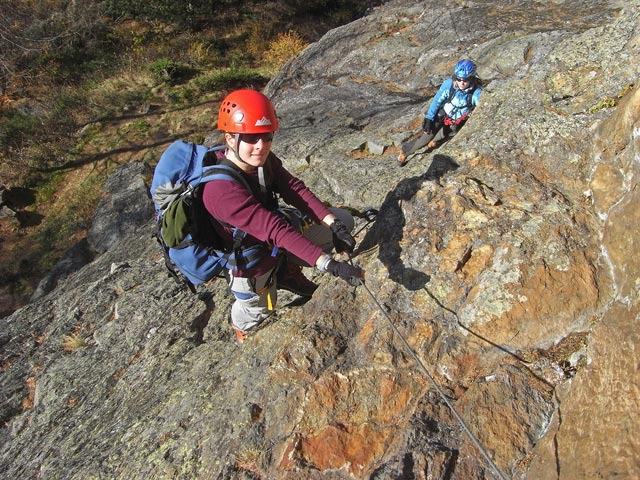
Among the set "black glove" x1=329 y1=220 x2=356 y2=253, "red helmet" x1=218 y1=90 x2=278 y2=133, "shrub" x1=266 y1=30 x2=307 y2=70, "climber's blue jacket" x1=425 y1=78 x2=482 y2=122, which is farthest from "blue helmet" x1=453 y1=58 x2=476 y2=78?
"shrub" x1=266 y1=30 x2=307 y2=70

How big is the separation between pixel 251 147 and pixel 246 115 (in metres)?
0.24

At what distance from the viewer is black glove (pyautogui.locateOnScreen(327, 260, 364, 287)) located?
302cm

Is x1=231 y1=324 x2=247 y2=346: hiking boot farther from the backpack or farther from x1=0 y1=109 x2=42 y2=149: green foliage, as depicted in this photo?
x1=0 y1=109 x2=42 y2=149: green foliage

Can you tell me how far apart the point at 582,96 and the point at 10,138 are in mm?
18686

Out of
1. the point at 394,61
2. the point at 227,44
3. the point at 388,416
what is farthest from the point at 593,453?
the point at 227,44

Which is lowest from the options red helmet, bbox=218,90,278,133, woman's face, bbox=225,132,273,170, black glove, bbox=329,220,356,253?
black glove, bbox=329,220,356,253

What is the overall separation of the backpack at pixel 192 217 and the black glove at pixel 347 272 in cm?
87

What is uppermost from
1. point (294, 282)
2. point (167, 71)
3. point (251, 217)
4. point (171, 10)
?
point (171, 10)

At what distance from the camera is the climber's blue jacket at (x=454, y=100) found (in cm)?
644

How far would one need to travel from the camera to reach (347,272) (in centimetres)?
303

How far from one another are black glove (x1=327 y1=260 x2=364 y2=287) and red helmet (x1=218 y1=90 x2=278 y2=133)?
1138 mm

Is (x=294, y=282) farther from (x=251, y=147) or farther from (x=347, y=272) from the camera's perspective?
(x=251, y=147)

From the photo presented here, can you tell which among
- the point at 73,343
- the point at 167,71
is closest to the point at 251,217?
the point at 73,343

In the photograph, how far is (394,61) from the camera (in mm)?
10859
